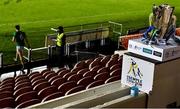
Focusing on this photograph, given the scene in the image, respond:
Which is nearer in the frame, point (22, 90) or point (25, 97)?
point (25, 97)

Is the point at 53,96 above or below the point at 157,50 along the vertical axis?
below

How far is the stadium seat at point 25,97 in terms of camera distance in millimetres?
7319

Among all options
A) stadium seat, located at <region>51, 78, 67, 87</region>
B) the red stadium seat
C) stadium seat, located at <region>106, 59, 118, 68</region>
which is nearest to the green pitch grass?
stadium seat, located at <region>106, 59, 118, 68</region>

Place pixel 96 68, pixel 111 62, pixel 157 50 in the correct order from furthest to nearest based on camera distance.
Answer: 1. pixel 111 62
2. pixel 96 68
3. pixel 157 50

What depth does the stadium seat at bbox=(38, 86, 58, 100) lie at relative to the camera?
7.58m

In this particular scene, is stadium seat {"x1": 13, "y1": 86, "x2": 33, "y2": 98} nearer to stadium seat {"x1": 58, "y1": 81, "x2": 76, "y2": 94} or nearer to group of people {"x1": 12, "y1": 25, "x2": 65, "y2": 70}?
stadium seat {"x1": 58, "y1": 81, "x2": 76, "y2": 94}

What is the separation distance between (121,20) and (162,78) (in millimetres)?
13884

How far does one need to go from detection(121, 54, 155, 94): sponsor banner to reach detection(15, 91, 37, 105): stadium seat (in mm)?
1590

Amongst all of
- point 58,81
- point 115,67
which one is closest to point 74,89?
point 58,81

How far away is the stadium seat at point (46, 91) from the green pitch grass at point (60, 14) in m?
7.70

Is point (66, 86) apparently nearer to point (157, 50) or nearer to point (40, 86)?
point (40, 86)

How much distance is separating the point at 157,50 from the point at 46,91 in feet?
6.99

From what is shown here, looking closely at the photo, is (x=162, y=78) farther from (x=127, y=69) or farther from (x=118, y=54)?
(x=118, y=54)

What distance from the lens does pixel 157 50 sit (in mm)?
6785
